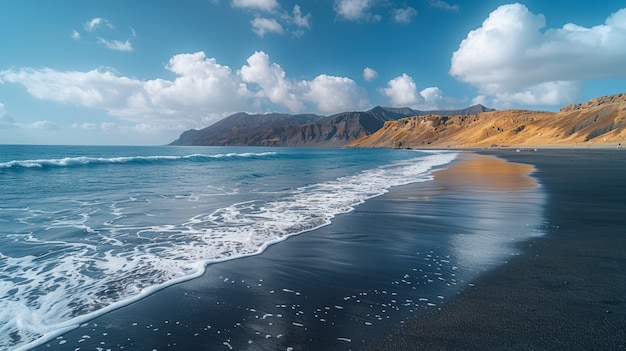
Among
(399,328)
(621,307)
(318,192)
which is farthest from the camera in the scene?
(318,192)

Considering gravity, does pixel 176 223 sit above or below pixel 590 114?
below

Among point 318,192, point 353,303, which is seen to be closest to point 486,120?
point 318,192

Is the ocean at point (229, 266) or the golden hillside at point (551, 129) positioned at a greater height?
the golden hillside at point (551, 129)

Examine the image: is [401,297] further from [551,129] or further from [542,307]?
[551,129]

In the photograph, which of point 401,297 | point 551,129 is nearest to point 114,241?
point 401,297

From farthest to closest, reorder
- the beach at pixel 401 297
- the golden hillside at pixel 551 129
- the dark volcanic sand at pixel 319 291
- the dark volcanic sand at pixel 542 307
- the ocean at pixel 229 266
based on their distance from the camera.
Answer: the golden hillside at pixel 551 129 → the ocean at pixel 229 266 → the dark volcanic sand at pixel 319 291 → the beach at pixel 401 297 → the dark volcanic sand at pixel 542 307

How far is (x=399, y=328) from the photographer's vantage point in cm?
402

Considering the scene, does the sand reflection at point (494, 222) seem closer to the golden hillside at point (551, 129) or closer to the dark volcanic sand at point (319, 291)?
the dark volcanic sand at point (319, 291)

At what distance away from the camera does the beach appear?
12.5 feet

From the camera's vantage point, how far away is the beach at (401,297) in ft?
12.5

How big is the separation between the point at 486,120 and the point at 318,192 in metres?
195

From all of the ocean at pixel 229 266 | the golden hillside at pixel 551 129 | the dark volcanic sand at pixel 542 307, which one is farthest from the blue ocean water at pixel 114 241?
the golden hillside at pixel 551 129

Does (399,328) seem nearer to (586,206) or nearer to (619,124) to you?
(586,206)

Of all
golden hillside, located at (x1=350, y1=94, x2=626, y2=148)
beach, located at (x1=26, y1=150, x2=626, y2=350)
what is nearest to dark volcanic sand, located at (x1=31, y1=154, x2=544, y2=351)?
beach, located at (x1=26, y1=150, x2=626, y2=350)
